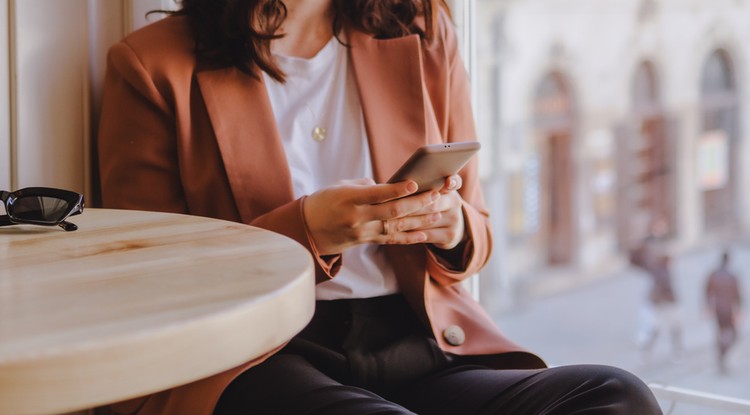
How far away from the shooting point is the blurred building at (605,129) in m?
8.00

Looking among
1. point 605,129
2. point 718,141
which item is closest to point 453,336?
point 605,129

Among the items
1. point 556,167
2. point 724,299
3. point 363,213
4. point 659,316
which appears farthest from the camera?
point 556,167

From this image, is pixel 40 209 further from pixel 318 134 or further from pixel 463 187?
pixel 463 187

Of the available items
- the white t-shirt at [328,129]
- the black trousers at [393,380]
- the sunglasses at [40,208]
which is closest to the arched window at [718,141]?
the white t-shirt at [328,129]

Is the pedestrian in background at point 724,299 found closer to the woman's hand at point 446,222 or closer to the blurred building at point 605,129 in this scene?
the blurred building at point 605,129

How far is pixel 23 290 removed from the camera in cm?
46

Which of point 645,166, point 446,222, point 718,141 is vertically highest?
point 446,222

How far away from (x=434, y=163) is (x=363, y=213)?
0.09 metres

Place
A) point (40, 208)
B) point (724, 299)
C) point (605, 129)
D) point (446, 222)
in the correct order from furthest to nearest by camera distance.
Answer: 1. point (605, 129)
2. point (724, 299)
3. point (446, 222)
4. point (40, 208)

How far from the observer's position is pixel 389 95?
0.95 meters

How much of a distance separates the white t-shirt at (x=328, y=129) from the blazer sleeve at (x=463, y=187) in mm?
60

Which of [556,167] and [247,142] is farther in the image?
[556,167]

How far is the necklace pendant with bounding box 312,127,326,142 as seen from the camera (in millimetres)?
936

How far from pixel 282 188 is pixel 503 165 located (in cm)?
715
